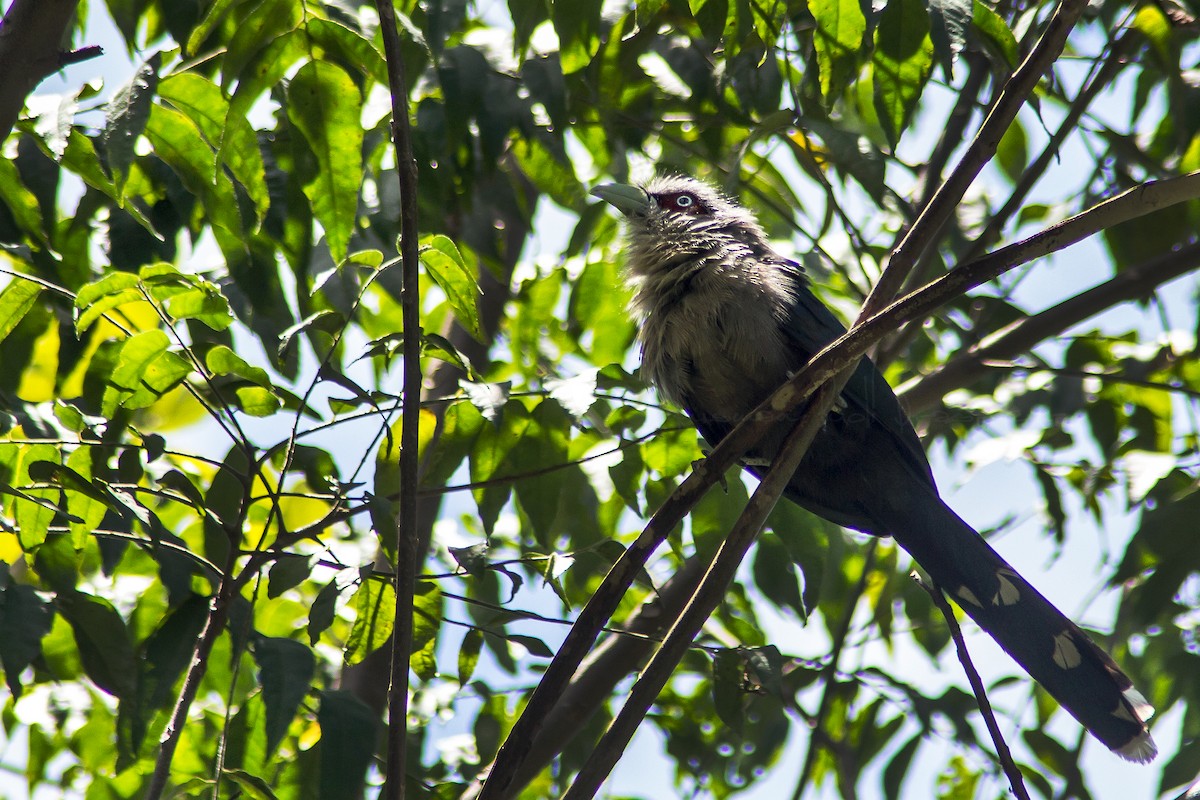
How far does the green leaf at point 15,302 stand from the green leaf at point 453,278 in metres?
0.90

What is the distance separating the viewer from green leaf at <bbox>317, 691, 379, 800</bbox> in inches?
79.8

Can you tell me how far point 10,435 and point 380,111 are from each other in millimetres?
1230

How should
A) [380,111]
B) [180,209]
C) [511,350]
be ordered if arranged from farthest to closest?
[511,350] → [380,111] → [180,209]

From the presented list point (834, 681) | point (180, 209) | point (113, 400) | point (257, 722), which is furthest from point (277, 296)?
point (834, 681)

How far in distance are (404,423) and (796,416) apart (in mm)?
1809

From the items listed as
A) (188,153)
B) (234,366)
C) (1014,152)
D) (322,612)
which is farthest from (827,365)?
(1014,152)

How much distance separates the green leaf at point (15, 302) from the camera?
238cm

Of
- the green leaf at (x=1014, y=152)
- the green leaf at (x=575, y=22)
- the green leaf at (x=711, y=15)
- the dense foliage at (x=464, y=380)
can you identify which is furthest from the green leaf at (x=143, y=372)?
the green leaf at (x=1014, y=152)

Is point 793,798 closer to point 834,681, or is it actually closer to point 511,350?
point 834,681

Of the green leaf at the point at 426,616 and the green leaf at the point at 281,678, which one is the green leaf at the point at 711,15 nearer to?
the green leaf at the point at 426,616

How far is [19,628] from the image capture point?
208cm

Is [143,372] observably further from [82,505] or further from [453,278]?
[453,278]

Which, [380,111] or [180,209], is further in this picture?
[380,111]

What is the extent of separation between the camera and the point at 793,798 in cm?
312
